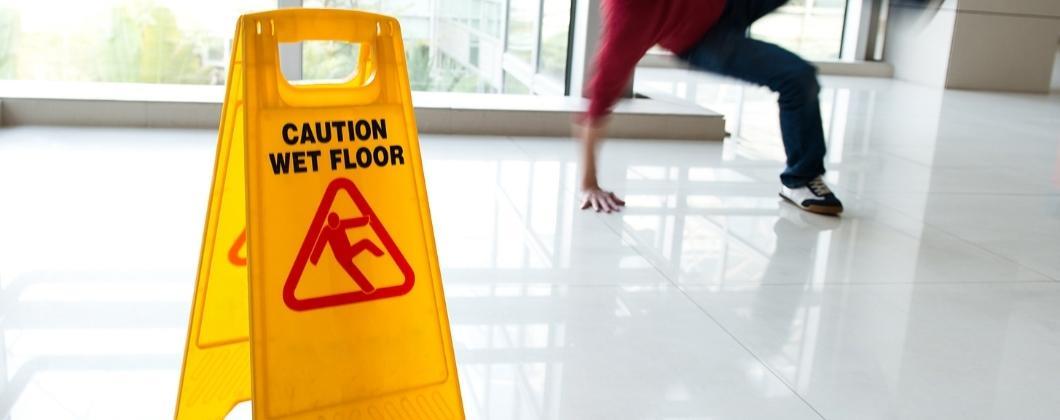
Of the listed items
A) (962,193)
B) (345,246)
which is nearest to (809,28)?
(962,193)

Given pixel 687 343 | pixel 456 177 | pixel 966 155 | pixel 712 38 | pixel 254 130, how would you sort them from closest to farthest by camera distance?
pixel 254 130, pixel 687 343, pixel 712 38, pixel 456 177, pixel 966 155

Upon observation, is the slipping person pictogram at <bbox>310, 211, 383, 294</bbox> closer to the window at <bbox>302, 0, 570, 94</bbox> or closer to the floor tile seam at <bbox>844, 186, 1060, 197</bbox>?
the floor tile seam at <bbox>844, 186, 1060, 197</bbox>

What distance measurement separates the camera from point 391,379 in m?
1.61

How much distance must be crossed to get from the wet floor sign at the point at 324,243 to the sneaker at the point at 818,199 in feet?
7.07

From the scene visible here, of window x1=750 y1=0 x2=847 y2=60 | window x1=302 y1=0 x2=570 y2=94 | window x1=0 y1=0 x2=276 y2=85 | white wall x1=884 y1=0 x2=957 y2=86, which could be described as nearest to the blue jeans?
window x1=302 y1=0 x2=570 y2=94

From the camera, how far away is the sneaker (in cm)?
350

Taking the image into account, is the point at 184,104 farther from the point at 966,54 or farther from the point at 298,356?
the point at 966,54

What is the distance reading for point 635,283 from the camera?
264 cm

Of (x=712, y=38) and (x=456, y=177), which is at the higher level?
(x=712, y=38)

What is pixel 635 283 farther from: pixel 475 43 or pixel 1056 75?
pixel 1056 75

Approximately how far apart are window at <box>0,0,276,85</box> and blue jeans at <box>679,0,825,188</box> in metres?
2.64

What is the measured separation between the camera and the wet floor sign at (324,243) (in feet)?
4.82

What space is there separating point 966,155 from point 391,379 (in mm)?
4003

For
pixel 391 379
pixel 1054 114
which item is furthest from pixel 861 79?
pixel 391 379
